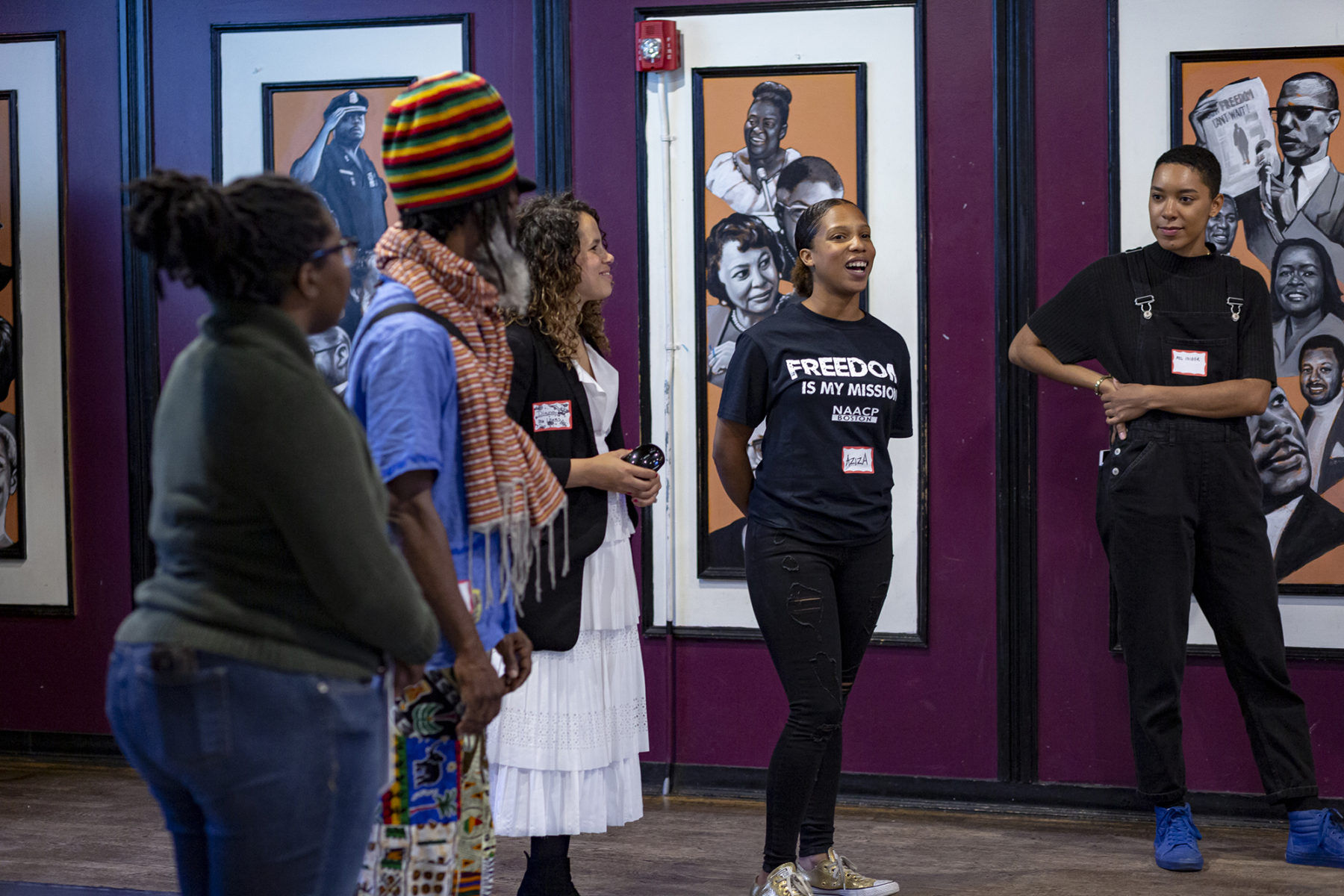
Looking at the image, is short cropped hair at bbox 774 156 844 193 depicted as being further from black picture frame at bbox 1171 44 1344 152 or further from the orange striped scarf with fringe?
the orange striped scarf with fringe

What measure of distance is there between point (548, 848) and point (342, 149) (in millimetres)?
2497

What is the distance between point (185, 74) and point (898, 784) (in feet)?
10.8

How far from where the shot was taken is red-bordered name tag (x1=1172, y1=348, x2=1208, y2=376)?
3.38 meters

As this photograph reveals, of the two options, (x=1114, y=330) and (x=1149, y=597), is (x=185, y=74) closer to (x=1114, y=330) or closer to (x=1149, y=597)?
(x=1114, y=330)

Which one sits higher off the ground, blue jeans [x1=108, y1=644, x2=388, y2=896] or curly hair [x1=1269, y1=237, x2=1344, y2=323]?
curly hair [x1=1269, y1=237, x2=1344, y2=323]

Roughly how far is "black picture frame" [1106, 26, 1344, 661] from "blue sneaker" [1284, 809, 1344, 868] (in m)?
0.53

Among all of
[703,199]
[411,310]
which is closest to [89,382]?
[703,199]

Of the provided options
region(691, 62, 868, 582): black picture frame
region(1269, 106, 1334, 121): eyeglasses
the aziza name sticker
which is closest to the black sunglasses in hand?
the aziza name sticker

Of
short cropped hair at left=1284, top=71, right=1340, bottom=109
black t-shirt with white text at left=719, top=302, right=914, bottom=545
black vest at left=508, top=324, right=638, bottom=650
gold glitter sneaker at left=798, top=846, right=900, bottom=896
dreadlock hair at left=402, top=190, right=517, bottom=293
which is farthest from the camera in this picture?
short cropped hair at left=1284, top=71, right=1340, bottom=109

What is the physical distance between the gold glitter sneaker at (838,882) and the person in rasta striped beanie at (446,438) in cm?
142

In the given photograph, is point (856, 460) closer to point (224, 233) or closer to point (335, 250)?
point (335, 250)

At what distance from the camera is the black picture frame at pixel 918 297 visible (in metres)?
3.91

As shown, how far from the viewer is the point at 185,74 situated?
441 cm

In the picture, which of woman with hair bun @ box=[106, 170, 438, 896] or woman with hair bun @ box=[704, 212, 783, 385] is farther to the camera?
woman with hair bun @ box=[704, 212, 783, 385]
